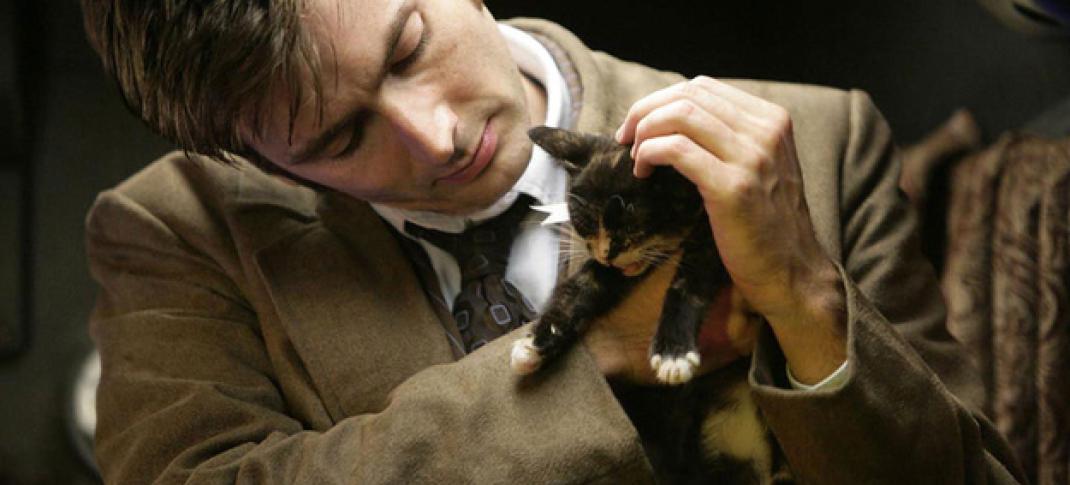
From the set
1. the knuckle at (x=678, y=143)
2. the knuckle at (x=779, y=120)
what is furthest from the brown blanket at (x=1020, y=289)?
the knuckle at (x=678, y=143)

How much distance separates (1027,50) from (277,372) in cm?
106

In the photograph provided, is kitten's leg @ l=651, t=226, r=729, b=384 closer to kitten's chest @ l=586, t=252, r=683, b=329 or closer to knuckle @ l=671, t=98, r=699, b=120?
kitten's chest @ l=586, t=252, r=683, b=329

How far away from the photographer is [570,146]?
Answer: 1.10 m

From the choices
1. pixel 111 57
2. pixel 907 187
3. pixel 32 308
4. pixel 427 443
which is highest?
pixel 111 57

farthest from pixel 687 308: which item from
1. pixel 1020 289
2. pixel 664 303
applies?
pixel 1020 289

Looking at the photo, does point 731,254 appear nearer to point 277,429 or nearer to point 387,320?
point 387,320

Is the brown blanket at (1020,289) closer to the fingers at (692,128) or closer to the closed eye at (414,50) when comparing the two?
the fingers at (692,128)

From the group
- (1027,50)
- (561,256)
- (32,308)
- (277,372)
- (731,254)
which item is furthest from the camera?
(32,308)

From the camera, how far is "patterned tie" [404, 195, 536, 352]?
126 cm

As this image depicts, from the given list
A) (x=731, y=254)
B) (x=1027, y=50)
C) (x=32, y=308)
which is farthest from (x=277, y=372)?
(x=1027, y=50)

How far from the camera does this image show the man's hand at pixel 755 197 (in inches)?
39.3

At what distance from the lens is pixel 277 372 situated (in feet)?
4.35

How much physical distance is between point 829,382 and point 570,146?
334 mm

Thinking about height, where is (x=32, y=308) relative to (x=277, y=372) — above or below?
below
